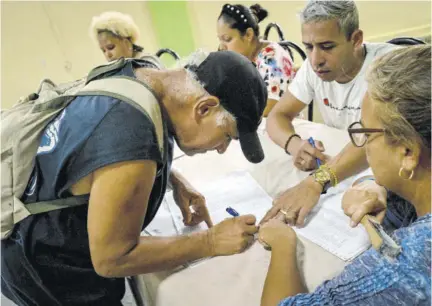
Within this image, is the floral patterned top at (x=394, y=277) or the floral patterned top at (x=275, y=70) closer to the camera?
the floral patterned top at (x=394, y=277)

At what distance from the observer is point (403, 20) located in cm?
309

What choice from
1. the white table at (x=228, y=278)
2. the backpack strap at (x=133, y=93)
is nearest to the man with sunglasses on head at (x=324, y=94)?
the white table at (x=228, y=278)

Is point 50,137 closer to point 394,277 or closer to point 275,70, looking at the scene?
point 394,277

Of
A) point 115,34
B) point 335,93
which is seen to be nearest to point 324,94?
point 335,93

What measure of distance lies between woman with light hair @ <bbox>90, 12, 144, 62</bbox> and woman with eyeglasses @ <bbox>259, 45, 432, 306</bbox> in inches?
87.6

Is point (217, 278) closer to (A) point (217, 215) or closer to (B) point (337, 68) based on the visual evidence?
(A) point (217, 215)

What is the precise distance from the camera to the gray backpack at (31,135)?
73 centimetres

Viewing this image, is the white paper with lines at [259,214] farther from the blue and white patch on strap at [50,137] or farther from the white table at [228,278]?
the blue and white patch on strap at [50,137]

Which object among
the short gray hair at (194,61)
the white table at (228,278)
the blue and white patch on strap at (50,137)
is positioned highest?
the short gray hair at (194,61)

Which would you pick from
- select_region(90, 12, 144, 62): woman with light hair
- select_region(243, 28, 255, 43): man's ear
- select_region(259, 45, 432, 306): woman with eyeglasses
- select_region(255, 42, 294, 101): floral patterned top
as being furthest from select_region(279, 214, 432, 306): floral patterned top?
select_region(90, 12, 144, 62): woman with light hair

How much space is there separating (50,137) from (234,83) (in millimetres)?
451

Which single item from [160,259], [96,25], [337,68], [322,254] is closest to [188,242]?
[160,259]

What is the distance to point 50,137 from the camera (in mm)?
753

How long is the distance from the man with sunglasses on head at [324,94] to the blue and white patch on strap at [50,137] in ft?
1.92
